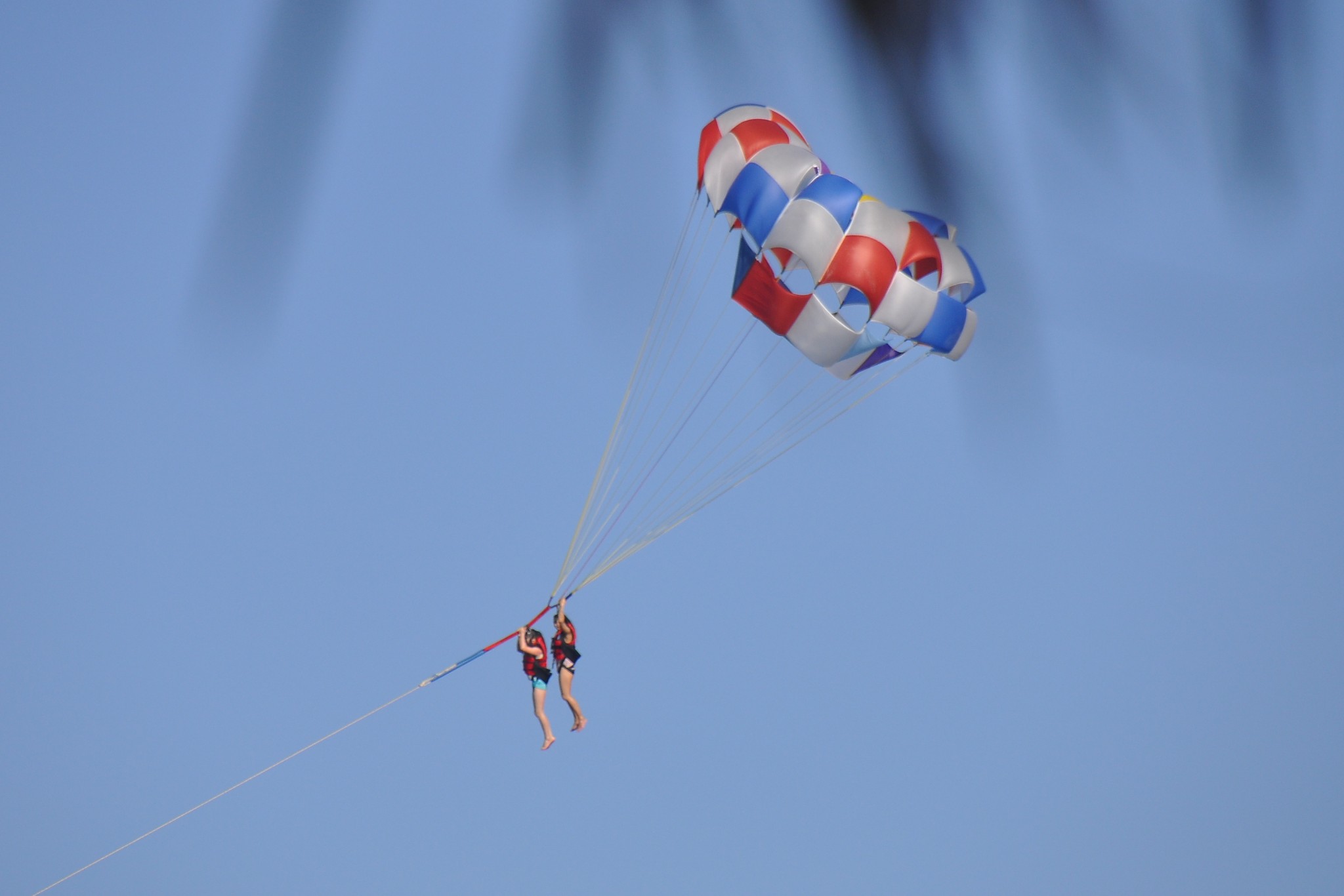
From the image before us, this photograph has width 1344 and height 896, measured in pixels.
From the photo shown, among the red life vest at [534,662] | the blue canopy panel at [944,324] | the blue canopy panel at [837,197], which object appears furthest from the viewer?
the red life vest at [534,662]

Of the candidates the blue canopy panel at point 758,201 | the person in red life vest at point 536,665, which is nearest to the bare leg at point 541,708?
the person in red life vest at point 536,665

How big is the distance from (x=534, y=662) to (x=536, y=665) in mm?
55

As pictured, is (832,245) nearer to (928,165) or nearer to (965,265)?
(965,265)

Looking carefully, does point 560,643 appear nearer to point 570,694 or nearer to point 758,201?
point 570,694

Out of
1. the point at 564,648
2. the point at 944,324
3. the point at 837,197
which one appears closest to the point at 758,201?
the point at 837,197

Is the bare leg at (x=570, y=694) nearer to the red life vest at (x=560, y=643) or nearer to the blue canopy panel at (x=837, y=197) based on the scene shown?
the red life vest at (x=560, y=643)

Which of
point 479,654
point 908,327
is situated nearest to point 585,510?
point 479,654

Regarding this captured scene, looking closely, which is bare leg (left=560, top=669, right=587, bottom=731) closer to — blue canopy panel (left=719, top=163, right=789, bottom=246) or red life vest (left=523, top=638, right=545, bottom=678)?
red life vest (left=523, top=638, right=545, bottom=678)

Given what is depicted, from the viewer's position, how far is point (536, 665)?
52.5 ft

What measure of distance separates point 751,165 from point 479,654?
238 inches

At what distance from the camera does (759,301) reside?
16.8m

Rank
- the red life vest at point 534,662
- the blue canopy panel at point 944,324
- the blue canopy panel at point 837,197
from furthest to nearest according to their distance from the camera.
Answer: the red life vest at point 534,662, the blue canopy panel at point 944,324, the blue canopy panel at point 837,197

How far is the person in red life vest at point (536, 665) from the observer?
15.8 metres

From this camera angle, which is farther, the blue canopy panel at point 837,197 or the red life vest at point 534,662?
the red life vest at point 534,662
